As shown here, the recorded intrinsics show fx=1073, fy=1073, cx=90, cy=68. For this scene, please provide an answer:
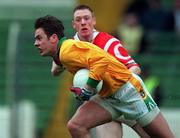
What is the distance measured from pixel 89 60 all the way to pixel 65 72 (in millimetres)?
7778

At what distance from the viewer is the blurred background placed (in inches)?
650

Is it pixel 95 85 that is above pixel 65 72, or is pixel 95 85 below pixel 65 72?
above

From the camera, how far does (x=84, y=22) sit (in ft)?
37.9

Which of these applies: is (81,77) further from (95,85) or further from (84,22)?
(84,22)

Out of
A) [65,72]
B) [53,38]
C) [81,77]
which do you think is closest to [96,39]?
[53,38]

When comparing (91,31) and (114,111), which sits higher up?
(91,31)

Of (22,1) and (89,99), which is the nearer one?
(89,99)

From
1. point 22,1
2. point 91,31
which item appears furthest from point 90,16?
point 22,1

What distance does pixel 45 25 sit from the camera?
35.7ft

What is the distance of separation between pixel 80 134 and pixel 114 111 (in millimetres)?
524

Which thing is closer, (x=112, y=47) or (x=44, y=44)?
(x=44, y=44)

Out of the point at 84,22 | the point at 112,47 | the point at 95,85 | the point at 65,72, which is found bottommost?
the point at 65,72

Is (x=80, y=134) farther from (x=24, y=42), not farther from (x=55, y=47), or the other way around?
(x=24, y=42)

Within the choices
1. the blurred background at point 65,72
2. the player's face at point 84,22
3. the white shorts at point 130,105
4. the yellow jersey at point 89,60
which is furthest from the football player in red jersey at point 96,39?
the blurred background at point 65,72
